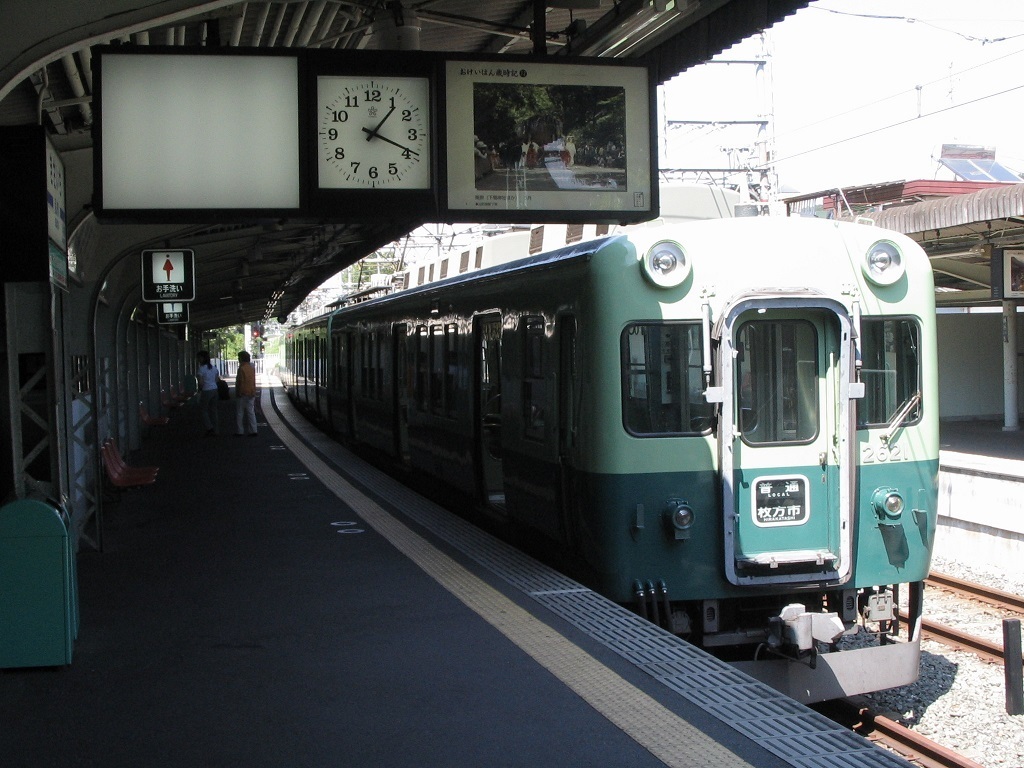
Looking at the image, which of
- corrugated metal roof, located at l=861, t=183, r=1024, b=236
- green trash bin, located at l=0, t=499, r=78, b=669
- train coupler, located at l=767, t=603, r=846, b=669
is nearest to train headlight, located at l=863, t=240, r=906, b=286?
train coupler, located at l=767, t=603, r=846, b=669

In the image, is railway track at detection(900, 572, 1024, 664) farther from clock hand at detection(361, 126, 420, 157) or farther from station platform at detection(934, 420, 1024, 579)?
clock hand at detection(361, 126, 420, 157)

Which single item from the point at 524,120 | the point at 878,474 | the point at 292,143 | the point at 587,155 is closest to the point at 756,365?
the point at 878,474

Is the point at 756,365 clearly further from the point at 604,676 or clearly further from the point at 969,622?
the point at 969,622

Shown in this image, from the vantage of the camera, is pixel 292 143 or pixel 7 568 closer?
pixel 7 568

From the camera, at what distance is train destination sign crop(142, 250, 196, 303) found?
12.0 m

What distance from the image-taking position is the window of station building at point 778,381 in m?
6.39

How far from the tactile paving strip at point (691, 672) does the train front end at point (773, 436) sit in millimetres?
471

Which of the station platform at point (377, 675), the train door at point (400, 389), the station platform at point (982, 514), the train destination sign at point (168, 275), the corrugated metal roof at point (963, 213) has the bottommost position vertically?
the station platform at point (982, 514)

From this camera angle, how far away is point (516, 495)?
7.95 meters

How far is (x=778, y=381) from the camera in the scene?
6445mm

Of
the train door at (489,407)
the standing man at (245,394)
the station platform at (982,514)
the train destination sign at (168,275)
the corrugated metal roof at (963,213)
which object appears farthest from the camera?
the standing man at (245,394)

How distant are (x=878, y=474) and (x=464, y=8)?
4.19 meters

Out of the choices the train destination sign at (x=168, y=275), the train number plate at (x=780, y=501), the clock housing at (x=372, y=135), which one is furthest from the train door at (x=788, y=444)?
the train destination sign at (x=168, y=275)

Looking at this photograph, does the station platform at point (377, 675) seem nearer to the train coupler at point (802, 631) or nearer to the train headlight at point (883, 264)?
the train coupler at point (802, 631)
